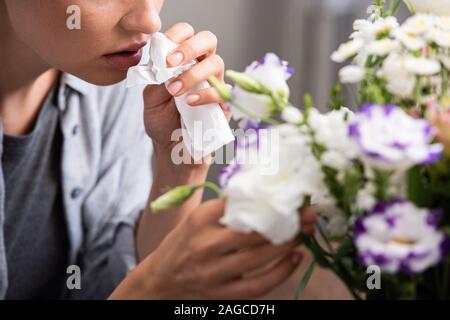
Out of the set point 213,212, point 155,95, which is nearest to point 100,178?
point 155,95

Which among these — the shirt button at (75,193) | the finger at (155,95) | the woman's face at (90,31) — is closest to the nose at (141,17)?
the woman's face at (90,31)

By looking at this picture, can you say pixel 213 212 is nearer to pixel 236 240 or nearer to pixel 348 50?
pixel 236 240

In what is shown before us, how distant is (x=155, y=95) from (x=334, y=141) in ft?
1.79

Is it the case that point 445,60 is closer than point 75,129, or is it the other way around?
point 445,60

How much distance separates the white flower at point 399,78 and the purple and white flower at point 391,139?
0.12ft

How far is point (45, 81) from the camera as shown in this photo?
1083 millimetres

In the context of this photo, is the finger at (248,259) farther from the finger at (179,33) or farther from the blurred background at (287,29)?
the blurred background at (287,29)

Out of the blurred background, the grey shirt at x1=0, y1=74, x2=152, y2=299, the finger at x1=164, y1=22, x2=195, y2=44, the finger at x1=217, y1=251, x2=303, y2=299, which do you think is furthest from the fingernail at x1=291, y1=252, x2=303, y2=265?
the blurred background

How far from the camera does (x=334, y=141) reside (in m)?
0.38

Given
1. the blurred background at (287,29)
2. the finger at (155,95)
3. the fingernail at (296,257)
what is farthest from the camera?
the blurred background at (287,29)

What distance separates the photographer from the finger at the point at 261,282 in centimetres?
43

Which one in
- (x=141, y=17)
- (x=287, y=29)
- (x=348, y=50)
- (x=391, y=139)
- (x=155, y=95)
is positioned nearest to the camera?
(x=391, y=139)
